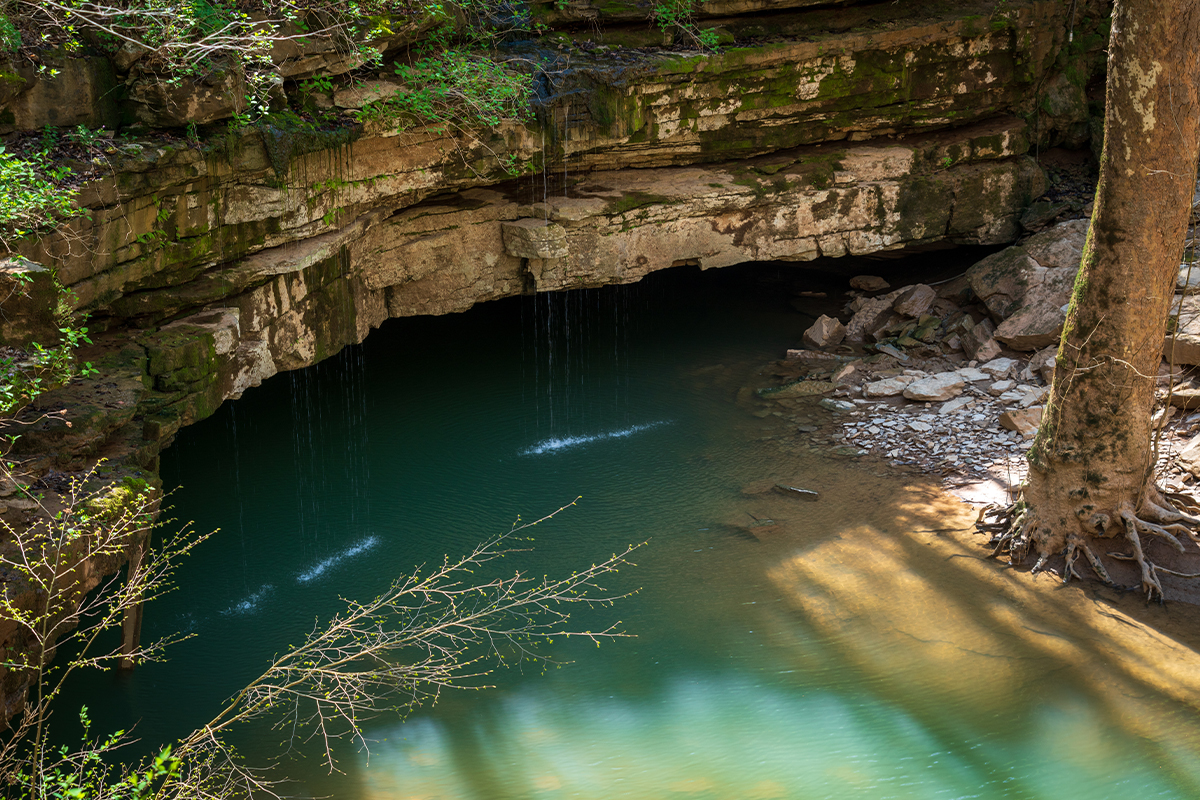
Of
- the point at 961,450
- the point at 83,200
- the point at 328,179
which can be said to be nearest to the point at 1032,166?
the point at 961,450

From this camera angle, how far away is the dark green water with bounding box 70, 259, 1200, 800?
5453 millimetres

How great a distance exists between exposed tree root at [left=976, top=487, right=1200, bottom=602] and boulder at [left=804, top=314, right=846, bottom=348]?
4.76 metres

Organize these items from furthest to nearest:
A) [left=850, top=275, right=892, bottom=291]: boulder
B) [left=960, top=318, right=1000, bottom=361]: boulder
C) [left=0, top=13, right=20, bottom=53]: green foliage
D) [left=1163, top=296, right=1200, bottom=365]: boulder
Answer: [left=850, top=275, right=892, bottom=291]: boulder, [left=960, top=318, right=1000, bottom=361]: boulder, [left=1163, top=296, right=1200, bottom=365]: boulder, [left=0, top=13, right=20, bottom=53]: green foliage

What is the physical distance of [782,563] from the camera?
24.1 feet

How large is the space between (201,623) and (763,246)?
712cm

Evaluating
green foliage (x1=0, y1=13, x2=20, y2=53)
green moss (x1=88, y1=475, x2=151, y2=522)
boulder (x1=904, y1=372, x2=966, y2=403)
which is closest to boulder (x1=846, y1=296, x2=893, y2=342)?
boulder (x1=904, y1=372, x2=966, y2=403)

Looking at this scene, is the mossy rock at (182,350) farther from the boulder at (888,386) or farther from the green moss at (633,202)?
the boulder at (888,386)

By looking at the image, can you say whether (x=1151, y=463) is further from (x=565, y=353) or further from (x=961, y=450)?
(x=565, y=353)

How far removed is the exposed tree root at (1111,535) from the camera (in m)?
6.59

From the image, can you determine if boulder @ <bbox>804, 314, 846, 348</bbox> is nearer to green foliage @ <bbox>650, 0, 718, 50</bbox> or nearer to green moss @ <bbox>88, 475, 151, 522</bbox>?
green foliage @ <bbox>650, 0, 718, 50</bbox>

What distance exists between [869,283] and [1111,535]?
266 inches

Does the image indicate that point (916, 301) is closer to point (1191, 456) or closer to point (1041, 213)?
point (1041, 213)

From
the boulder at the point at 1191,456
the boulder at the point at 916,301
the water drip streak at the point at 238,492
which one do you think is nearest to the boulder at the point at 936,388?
the boulder at the point at 916,301

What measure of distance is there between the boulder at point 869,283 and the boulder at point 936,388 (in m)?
3.41
